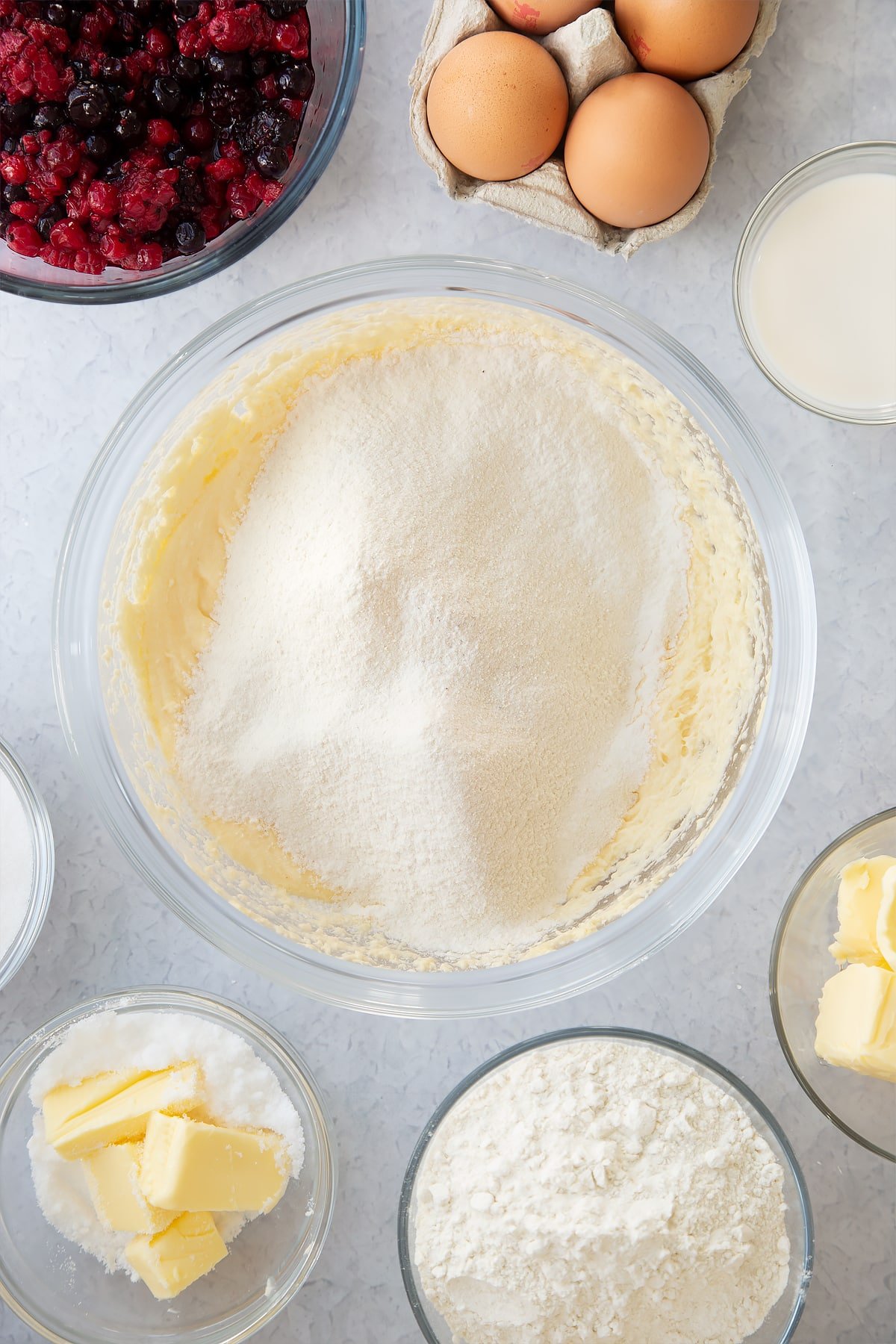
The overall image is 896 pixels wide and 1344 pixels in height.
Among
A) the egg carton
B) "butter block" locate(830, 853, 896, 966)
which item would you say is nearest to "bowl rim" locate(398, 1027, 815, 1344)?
"butter block" locate(830, 853, 896, 966)

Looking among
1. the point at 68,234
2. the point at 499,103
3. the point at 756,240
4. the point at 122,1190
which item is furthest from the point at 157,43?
the point at 122,1190

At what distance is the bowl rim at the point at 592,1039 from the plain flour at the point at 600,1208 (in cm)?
2

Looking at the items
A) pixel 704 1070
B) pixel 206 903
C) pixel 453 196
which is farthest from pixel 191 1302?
pixel 453 196

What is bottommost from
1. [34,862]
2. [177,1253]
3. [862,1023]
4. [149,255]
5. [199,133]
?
[177,1253]

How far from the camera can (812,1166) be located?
54.0 inches

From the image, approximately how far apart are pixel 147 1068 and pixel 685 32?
1447 millimetres

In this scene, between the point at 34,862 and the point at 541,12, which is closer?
the point at 541,12

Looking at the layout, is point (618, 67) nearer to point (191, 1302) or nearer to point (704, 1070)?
point (704, 1070)

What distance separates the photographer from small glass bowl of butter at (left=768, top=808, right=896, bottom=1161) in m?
1.21

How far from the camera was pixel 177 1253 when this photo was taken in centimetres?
127

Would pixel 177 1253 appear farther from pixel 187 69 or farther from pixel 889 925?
pixel 187 69

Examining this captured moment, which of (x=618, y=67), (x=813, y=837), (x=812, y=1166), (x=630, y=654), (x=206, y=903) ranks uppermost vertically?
(x=618, y=67)

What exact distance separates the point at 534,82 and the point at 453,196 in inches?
6.4

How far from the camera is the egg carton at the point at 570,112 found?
121 centimetres
